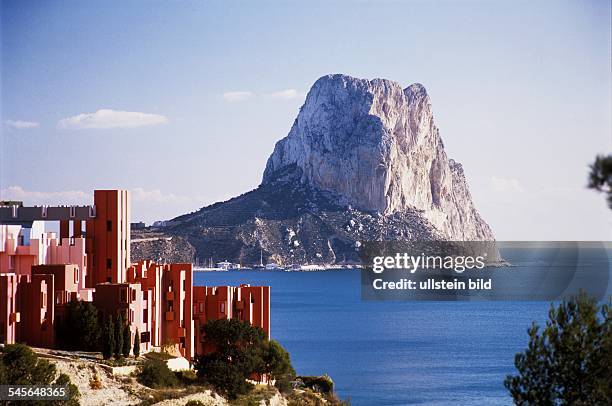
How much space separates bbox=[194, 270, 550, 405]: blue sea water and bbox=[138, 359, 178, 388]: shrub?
1801 centimetres

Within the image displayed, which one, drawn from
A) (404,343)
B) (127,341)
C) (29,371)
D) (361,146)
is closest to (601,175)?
(29,371)

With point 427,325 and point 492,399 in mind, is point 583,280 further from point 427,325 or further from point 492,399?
point 492,399

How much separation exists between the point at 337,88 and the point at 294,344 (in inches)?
3559

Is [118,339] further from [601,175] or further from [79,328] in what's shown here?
[601,175]

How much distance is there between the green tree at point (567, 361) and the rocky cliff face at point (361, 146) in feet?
432

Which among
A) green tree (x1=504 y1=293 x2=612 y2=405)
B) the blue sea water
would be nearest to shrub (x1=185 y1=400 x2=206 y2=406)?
green tree (x1=504 y1=293 x2=612 y2=405)

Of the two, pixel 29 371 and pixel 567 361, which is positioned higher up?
pixel 567 361

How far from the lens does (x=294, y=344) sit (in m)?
65.1

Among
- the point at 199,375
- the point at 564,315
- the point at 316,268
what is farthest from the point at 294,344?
the point at 316,268

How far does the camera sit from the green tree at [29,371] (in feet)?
70.9

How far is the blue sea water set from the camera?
48906 millimetres

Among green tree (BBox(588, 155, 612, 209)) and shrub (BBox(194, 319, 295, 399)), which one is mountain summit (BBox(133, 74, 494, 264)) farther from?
green tree (BBox(588, 155, 612, 209))

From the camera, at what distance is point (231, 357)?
99.0 feet

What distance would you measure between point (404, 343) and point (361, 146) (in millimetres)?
83895
